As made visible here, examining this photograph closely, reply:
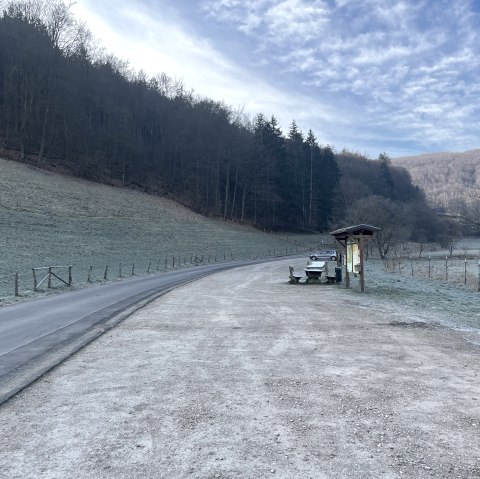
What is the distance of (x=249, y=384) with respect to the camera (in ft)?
21.1

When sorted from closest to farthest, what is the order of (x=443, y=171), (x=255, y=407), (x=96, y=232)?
(x=255, y=407), (x=96, y=232), (x=443, y=171)

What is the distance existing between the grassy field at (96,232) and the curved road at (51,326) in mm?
3080

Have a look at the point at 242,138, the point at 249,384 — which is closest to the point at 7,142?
the point at 242,138

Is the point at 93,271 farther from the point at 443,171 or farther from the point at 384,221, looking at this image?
the point at 443,171

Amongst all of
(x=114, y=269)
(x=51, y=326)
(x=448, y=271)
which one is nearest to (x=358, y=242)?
(x=51, y=326)

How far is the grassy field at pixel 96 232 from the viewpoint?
30.6 m

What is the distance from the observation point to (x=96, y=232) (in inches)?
1666

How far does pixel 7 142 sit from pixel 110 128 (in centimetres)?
2031

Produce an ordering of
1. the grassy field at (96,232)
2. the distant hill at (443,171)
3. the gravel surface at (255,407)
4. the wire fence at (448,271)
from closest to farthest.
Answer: the gravel surface at (255,407) → the wire fence at (448,271) → the grassy field at (96,232) → the distant hill at (443,171)

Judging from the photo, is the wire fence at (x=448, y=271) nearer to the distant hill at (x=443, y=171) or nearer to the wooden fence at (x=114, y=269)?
the wooden fence at (x=114, y=269)

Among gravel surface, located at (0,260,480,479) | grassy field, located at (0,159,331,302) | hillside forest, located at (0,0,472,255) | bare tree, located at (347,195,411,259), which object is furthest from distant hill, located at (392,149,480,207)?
gravel surface, located at (0,260,480,479)

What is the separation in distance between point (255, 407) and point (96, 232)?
39.4m

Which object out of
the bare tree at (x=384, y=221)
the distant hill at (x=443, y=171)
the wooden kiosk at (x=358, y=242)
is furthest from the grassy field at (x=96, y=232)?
the distant hill at (x=443, y=171)

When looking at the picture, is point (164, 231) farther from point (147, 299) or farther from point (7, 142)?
point (147, 299)
